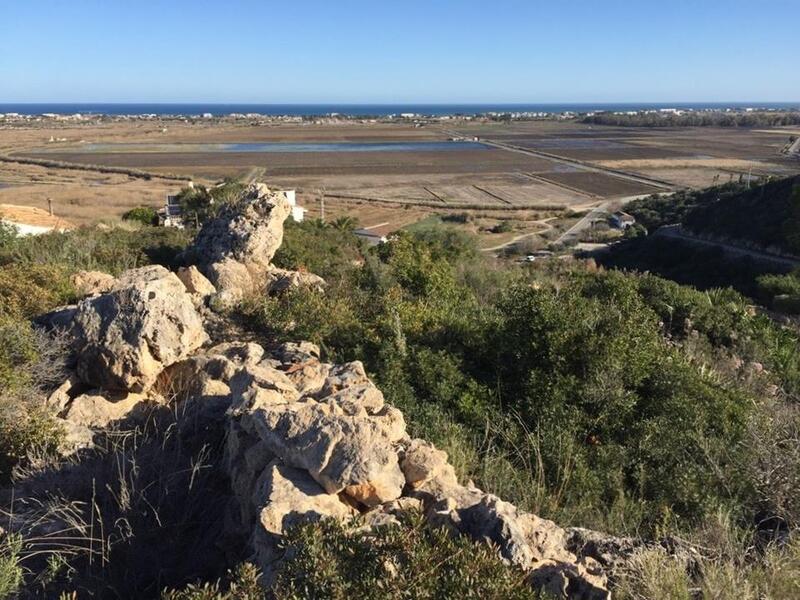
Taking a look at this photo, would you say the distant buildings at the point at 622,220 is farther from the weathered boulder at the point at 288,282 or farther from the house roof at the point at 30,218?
the weathered boulder at the point at 288,282

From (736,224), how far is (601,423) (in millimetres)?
37609

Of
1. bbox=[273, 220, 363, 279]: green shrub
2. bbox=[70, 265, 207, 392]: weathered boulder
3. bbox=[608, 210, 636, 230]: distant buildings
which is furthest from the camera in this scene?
bbox=[608, 210, 636, 230]: distant buildings

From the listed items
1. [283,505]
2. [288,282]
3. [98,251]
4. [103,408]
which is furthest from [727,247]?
[283,505]

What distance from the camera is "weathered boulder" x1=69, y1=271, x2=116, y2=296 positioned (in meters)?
7.59

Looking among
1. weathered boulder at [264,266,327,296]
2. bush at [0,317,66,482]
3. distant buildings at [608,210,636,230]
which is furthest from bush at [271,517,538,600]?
distant buildings at [608,210,636,230]

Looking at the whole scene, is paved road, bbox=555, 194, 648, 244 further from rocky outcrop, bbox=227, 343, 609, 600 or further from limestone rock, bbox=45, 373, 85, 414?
rocky outcrop, bbox=227, 343, 609, 600

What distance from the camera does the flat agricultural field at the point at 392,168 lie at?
2138 inches

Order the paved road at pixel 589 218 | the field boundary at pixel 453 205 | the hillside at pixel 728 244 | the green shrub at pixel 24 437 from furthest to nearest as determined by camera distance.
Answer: the field boundary at pixel 453 205
the paved road at pixel 589 218
the hillside at pixel 728 244
the green shrub at pixel 24 437

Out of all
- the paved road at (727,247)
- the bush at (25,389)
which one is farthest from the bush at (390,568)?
the paved road at (727,247)

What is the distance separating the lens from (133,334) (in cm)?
529

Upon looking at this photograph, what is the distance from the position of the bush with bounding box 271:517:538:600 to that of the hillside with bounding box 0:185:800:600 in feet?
0.04

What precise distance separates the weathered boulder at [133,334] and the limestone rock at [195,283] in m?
2.02

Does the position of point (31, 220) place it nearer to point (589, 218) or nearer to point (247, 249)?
point (247, 249)

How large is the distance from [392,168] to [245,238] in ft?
241
